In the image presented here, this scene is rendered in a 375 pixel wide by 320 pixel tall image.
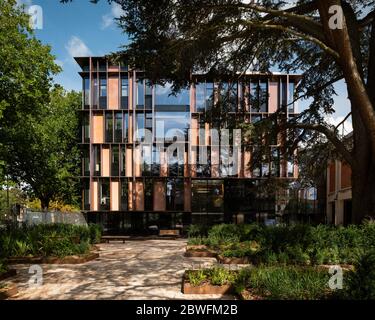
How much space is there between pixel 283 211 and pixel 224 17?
24758 mm

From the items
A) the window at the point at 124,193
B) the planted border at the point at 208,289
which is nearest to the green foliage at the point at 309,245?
the planted border at the point at 208,289

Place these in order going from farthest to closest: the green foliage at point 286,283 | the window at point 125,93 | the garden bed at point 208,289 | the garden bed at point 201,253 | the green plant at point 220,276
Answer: the window at point 125,93
the garden bed at point 201,253
the green plant at point 220,276
the garden bed at point 208,289
the green foliage at point 286,283

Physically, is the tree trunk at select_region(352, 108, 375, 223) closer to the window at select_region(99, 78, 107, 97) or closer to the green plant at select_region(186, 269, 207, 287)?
the green plant at select_region(186, 269, 207, 287)

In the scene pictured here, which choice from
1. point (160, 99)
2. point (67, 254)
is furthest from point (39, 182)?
point (67, 254)

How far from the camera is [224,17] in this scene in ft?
41.8

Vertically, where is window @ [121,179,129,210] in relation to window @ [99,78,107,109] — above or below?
below

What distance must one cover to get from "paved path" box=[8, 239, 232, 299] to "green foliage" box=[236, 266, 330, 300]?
2.21 feet

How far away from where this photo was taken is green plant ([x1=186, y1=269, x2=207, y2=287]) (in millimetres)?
8961

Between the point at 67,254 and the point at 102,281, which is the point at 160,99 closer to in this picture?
the point at 67,254

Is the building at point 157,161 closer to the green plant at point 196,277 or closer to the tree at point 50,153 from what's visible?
the tree at point 50,153

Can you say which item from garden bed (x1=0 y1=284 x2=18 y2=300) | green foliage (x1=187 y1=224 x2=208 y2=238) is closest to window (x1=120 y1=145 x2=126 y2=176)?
green foliage (x1=187 y1=224 x2=208 y2=238)

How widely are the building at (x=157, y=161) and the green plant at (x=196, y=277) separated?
923 inches

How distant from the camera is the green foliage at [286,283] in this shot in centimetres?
738

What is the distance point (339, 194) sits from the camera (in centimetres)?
3512
